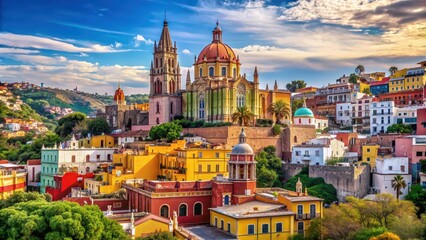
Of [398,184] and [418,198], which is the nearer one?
[418,198]

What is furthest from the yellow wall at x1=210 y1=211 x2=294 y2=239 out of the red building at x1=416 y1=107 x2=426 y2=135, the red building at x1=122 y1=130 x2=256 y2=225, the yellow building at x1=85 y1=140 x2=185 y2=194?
the red building at x1=416 y1=107 x2=426 y2=135

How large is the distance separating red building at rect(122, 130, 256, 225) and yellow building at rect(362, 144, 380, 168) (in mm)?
13996

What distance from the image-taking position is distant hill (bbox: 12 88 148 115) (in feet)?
458

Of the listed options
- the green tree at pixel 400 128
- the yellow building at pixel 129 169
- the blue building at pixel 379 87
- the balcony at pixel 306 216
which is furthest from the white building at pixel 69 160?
the blue building at pixel 379 87

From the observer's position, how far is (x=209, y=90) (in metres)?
54.1

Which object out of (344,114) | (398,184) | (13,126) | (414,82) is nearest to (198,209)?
(398,184)

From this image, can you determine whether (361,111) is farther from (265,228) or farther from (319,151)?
(265,228)

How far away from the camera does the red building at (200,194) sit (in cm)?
3020

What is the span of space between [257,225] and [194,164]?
39.4 ft

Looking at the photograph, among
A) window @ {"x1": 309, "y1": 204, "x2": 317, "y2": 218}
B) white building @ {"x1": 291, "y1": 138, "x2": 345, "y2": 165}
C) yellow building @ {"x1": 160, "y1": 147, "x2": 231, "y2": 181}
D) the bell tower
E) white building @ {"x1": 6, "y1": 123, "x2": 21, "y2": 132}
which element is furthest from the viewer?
white building @ {"x1": 6, "y1": 123, "x2": 21, "y2": 132}

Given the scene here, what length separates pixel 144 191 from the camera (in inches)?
1208

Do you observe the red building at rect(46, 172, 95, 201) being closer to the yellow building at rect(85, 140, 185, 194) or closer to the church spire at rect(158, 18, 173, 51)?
the yellow building at rect(85, 140, 185, 194)

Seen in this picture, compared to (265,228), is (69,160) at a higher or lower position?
higher

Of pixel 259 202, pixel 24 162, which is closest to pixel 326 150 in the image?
pixel 259 202
